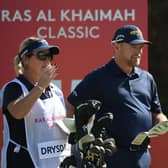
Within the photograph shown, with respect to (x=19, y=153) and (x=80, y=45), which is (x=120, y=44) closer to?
(x=19, y=153)

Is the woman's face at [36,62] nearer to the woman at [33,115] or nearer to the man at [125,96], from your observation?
the woman at [33,115]

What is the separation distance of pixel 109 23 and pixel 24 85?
7.55 feet

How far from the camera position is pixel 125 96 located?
Answer: 4.43 metres

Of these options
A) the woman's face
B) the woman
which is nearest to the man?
the woman

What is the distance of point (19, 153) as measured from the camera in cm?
388

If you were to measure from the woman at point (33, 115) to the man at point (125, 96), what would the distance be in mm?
401

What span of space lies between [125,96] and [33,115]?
749mm

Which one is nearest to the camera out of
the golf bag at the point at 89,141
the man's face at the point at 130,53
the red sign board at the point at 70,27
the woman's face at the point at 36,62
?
the golf bag at the point at 89,141

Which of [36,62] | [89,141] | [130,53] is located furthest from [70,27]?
[89,141]

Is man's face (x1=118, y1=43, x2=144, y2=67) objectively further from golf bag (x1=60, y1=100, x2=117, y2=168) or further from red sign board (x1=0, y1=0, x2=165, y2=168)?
red sign board (x1=0, y1=0, x2=165, y2=168)

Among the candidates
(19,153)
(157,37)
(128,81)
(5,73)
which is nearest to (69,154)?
(19,153)

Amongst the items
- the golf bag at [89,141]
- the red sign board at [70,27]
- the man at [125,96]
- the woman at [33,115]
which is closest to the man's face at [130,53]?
the man at [125,96]

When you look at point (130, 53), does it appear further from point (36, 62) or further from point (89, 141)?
point (89, 141)

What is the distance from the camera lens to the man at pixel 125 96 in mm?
4391
